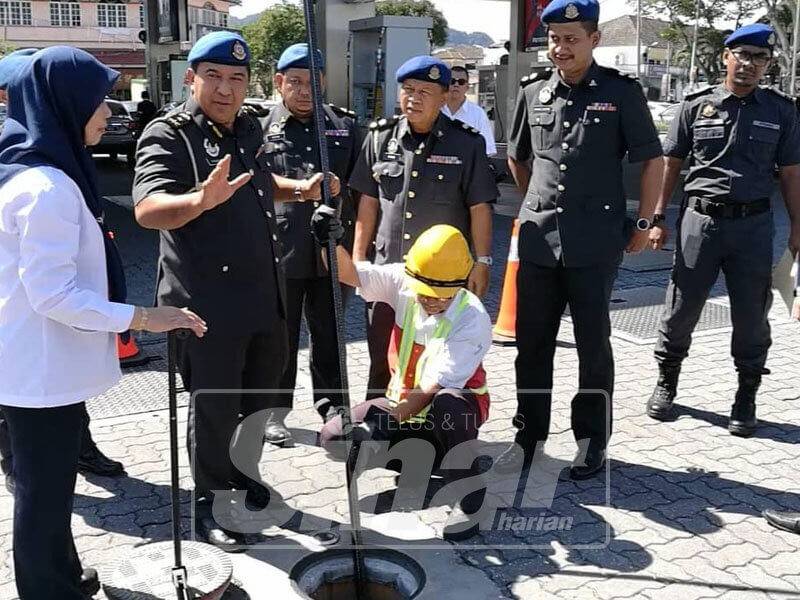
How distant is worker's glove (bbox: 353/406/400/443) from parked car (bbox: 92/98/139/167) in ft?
60.4

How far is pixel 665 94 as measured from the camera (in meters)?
70.8

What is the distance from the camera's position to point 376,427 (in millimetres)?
3951

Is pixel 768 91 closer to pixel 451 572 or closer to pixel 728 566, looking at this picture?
pixel 728 566

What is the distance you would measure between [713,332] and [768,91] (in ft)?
8.28

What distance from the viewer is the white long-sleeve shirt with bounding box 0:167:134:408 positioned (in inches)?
95.6

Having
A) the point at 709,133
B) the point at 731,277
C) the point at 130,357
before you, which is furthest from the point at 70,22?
the point at 731,277

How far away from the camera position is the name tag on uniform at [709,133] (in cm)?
474

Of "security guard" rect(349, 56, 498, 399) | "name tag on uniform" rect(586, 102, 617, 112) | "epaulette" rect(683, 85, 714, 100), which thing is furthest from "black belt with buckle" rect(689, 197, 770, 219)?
"security guard" rect(349, 56, 498, 399)

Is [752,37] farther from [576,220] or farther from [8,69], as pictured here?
[8,69]

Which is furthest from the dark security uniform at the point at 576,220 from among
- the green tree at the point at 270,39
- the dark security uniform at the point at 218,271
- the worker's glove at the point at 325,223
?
the green tree at the point at 270,39

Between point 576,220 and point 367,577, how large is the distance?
1.87 m

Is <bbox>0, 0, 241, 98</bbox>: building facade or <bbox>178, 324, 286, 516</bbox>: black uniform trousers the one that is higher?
<bbox>0, 0, 241, 98</bbox>: building facade

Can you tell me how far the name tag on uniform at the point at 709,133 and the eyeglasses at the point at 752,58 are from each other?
37cm

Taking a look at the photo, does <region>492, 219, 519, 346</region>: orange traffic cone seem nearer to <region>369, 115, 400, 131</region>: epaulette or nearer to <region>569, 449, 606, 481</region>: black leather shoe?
<region>569, 449, 606, 481</region>: black leather shoe
